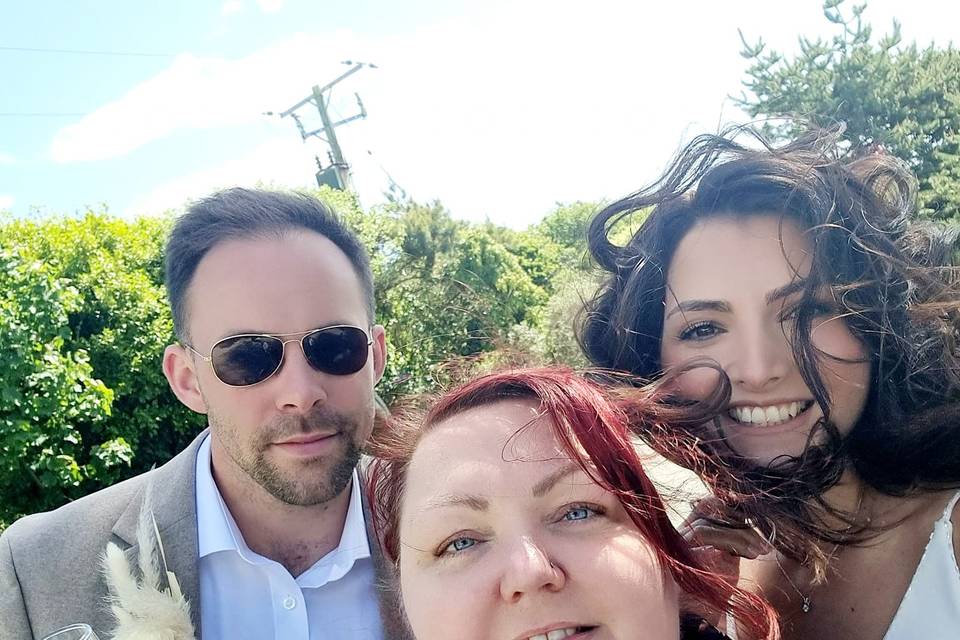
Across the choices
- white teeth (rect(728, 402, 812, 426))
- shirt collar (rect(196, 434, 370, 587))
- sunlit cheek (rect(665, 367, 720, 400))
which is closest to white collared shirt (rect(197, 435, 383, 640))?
shirt collar (rect(196, 434, 370, 587))

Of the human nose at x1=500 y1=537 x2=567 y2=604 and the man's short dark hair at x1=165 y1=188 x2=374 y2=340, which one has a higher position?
the man's short dark hair at x1=165 y1=188 x2=374 y2=340

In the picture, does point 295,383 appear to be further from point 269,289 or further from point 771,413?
point 771,413

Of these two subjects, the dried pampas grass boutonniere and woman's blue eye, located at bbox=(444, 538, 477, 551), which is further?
the dried pampas grass boutonniere

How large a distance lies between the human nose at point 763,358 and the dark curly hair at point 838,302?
0.15 ft

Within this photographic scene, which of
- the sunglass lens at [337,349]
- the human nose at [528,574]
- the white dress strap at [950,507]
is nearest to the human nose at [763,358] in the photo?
the white dress strap at [950,507]

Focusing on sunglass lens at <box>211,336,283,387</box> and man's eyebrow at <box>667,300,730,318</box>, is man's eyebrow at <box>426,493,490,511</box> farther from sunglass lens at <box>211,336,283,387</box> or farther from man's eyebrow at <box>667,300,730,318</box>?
sunglass lens at <box>211,336,283,387</box>

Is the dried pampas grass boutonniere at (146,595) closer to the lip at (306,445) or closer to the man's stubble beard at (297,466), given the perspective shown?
the man's stubble beard at (297,466)

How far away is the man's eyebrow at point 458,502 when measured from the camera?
4.83 ft

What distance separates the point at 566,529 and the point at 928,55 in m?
11.5

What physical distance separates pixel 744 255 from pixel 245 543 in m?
1.83

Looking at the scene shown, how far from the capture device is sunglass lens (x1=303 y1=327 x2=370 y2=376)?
91.8 inches

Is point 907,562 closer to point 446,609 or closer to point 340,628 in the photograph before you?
point 446,609

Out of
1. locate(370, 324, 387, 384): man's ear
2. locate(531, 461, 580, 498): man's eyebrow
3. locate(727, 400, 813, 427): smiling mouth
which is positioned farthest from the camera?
locate(370, 324, 387, 384): man's ear

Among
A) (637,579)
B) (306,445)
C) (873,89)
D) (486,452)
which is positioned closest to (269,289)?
(306,445)
